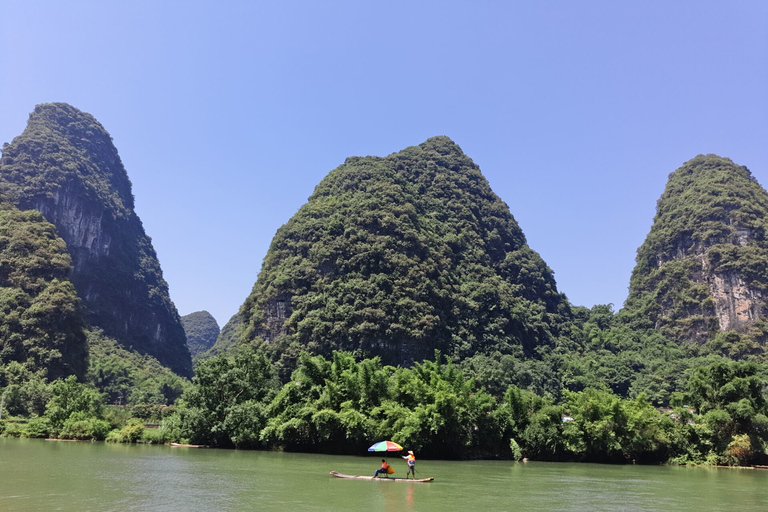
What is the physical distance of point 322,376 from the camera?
2992 centimetres

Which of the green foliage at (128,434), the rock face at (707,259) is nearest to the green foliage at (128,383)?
the green foliage at (128,434)

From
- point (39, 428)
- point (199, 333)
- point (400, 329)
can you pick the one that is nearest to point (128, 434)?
point (39, 428)

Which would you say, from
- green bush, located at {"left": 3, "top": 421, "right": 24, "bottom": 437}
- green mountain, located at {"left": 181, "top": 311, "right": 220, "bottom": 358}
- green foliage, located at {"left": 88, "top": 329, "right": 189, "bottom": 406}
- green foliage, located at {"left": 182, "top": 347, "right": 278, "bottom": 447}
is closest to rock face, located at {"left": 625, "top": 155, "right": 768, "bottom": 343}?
green foliage, located at {"left": 88, "top": 329, "right": 189, "bottom": 406}

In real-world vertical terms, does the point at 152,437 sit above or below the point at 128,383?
below

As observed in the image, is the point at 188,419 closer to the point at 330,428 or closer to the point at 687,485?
the point at 330,428

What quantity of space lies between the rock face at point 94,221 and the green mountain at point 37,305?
110ft

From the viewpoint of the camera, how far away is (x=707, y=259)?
87188 mm

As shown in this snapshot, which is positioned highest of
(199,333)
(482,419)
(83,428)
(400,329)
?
(199,333)

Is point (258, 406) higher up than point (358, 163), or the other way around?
point (358, 163)

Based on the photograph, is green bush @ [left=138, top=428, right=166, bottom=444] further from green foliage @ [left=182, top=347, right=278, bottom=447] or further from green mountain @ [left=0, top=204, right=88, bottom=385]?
green mountain @ [left=0, top=204, right=88, bottom=385]

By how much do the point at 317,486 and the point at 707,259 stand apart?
3458 inches

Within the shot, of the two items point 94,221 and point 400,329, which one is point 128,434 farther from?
point 94,221

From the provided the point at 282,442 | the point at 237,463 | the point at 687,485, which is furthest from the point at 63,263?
the point at 687,485

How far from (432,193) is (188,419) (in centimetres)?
7399
